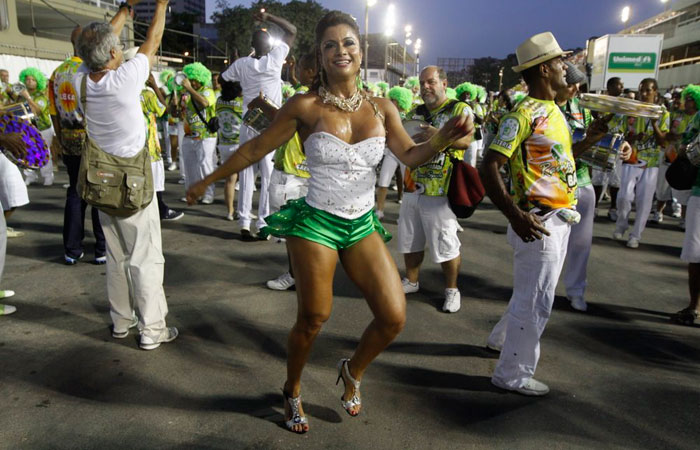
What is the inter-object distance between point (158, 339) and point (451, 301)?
2.62 m

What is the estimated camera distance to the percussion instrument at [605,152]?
3898mm

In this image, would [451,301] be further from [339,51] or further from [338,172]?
[339,51]

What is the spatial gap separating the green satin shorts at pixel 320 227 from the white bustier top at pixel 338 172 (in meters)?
0.04

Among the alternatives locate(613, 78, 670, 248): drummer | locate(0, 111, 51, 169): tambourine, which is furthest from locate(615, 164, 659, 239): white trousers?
locate(0, 111, 51, 169): tambourine

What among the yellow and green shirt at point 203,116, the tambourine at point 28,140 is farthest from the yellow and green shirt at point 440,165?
the yellow and green shirt at point 203,116

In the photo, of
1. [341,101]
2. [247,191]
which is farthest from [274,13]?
[341,101]

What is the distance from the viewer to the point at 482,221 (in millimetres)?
9148

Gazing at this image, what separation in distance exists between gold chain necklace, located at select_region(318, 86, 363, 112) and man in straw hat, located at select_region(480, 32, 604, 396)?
0.89 m

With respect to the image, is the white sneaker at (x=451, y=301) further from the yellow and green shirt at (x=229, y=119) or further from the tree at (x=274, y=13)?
the tree at (x=274, y=13)

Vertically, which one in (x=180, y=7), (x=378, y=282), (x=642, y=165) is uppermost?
(x=180, y=7)

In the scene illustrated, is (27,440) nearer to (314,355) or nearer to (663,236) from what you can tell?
(314,355)

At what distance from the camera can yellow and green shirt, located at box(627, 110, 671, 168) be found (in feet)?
24.4

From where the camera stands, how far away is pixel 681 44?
141 ft

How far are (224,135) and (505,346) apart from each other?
591 centimetres
